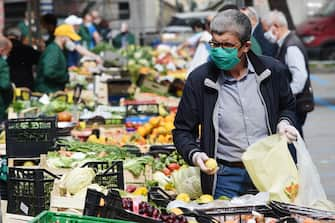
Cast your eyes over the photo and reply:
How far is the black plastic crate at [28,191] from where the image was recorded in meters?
5.81

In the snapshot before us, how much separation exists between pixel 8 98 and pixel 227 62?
5.64 metres

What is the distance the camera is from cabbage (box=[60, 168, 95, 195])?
584 centimetres

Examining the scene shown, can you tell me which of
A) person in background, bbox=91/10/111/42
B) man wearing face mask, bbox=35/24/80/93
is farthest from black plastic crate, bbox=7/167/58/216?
person in background, bbox=91/10/111/42

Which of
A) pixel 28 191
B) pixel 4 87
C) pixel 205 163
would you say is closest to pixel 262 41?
pixel 4 87

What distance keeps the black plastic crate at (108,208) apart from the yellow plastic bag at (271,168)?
3.16ft

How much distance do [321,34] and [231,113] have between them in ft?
84.0

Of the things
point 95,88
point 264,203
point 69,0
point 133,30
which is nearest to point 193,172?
point 264,203

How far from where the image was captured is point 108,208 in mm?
4602

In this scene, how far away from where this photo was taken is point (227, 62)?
551 cm

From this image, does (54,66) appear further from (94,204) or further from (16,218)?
(94,204)

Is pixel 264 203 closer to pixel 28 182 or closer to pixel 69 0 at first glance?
pixel 28 182

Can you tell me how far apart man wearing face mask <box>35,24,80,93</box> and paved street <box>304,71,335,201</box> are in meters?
3.63

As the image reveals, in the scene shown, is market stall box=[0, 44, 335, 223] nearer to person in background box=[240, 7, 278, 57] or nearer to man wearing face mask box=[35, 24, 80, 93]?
man wearing face mask box=[35, 24, 80, 93]

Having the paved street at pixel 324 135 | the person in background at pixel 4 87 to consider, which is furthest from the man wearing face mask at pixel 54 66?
the paved street at pixel 324 135
